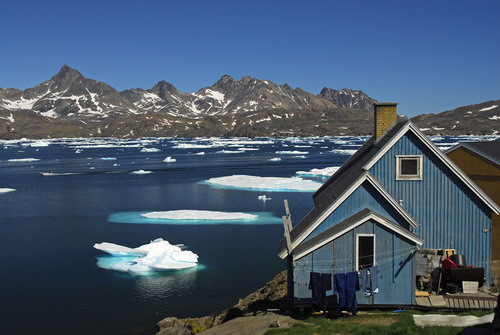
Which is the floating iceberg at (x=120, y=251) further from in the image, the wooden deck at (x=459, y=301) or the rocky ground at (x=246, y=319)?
the wooden deck at (x=459, y=301)

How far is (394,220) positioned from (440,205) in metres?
2.10

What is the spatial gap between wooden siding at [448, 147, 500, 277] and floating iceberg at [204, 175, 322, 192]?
36.1 metres

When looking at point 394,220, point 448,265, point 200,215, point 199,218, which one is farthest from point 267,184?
point 394,220

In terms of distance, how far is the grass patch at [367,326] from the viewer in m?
11.7

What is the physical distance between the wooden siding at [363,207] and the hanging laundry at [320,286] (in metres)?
1.16

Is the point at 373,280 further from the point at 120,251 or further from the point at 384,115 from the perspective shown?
the point at 120,251

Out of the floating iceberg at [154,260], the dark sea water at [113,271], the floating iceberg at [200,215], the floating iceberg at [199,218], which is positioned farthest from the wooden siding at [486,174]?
the floating iceberg at [200,215]

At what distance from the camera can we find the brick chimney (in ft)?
58.8

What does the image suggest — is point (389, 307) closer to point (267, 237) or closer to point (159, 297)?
point (159, 297)

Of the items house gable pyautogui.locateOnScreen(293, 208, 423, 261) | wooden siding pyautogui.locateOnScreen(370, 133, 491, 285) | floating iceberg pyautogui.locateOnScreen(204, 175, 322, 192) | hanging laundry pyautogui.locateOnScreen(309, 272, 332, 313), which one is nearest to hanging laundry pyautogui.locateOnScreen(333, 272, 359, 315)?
hanging laundry pyautogui.locateOnScreen(309, 272, 332, 313)

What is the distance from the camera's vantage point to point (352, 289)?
46.0ft

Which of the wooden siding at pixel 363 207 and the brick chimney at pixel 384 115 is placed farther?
the brick chimney at pixel 384 115

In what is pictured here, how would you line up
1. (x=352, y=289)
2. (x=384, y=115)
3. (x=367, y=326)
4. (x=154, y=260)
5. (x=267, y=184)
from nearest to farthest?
(x=367, y=326) → (x=352, y=289) → (x=384, y=115) → (x=154, y=260) → (x=267, y=184)

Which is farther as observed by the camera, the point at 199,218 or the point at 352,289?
the point at 199,218
